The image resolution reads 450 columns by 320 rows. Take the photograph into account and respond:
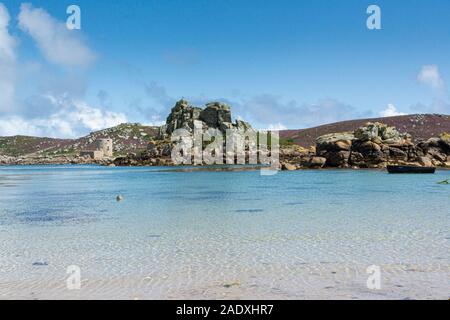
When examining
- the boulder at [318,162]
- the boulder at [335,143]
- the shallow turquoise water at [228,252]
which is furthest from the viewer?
the boulder at [318,162]

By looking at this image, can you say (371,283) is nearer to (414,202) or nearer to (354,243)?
(354,243)

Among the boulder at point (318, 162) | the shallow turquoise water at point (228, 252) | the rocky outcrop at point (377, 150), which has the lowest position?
the shallow turquoise water at point (228, 252)

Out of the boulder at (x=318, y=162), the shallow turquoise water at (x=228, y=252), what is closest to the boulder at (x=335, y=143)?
the boulder at (x=318, y=162)

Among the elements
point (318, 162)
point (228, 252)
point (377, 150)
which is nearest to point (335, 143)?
point (318, 162)

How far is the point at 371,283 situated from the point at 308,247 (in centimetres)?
531

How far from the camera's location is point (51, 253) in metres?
16.2

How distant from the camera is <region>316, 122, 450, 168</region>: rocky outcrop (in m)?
105

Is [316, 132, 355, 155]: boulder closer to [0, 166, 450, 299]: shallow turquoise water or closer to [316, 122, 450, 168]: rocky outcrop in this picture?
[316, 122, 450, 168]: rocky outcrop

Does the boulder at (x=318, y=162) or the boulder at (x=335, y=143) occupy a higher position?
the boulder at (x=335, y=143)

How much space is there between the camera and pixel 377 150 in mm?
105812

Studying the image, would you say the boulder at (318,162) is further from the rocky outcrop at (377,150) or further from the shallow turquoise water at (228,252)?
the shallow turquoise water at (228,252)

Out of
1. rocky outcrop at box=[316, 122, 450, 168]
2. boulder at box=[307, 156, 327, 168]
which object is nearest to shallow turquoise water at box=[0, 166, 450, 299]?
rocky outcrop at box=[316, 122, 450, 168]

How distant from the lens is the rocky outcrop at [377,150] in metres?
105

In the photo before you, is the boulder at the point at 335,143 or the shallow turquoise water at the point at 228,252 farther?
the boulder at the point at 335,143
